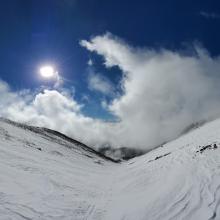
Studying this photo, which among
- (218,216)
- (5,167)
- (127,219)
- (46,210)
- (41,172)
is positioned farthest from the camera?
(41,172)

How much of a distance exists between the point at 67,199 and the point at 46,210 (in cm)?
243

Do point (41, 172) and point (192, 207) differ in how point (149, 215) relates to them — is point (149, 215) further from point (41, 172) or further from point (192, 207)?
point (41, 172)

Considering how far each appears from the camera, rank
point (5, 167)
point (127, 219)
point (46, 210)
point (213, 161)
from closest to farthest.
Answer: point (127, 219) → point (46, 210) → point (213, 161) → point (5, 167)

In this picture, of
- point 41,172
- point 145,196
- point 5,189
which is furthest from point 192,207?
point 41,172

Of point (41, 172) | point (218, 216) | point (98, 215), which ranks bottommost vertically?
point (218, 216)

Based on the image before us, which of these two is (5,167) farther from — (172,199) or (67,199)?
(172,199)

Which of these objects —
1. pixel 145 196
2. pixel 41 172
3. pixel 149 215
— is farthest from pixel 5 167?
pixel 149 215

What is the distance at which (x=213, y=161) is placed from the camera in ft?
49.6

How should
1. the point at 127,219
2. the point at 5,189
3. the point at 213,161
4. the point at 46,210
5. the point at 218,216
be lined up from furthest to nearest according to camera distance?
the point at 213,161 < the point at 5,189 < the point at 46,210 < the point at 127,219 < the point at 218,216

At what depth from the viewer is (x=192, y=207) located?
9414 millimetres

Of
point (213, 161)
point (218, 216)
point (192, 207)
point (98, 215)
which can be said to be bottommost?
point (218, 216)

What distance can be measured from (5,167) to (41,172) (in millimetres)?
2765

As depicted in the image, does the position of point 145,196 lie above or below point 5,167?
below

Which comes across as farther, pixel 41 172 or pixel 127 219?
pixel 41 172
